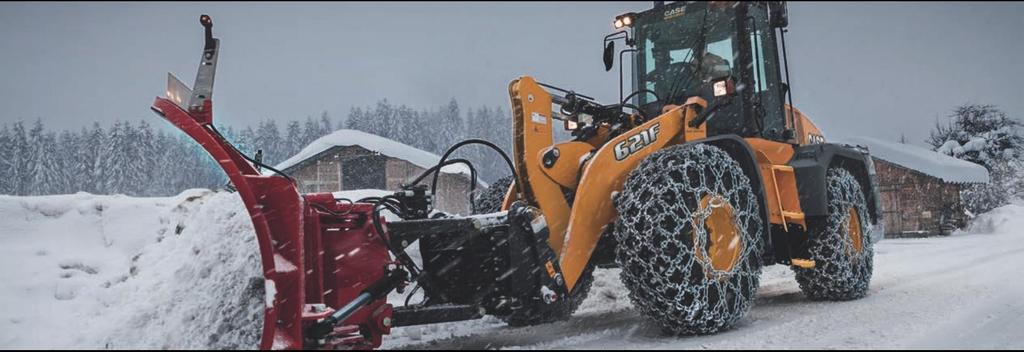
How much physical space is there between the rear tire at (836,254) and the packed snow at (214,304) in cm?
16

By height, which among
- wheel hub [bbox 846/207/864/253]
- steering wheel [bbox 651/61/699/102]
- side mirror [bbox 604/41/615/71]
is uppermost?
side mirror [bbox 604/41/615/71]

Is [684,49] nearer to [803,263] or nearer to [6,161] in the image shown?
[803,263]

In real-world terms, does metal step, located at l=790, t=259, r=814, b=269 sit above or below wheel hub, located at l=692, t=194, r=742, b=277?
below

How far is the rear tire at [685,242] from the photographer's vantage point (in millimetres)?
3797

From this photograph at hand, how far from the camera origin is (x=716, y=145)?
4.80 meters

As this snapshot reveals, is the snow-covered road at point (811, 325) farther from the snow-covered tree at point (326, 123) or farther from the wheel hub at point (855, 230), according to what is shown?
the snow-covered tree at point (326, 123)

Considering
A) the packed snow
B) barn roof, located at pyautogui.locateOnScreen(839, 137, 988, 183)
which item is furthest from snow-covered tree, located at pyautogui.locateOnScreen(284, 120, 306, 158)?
the packed snow

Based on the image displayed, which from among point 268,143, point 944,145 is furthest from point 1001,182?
point 268,143

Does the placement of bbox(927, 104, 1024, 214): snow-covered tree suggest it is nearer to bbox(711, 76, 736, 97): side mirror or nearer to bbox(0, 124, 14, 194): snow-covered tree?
bbox(711, 76, 736, 97): side mirror

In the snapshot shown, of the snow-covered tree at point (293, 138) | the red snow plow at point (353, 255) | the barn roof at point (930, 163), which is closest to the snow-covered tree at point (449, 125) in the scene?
the snow-covered tree at point (293, 138)

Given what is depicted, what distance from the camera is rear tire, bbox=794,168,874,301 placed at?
5.76 metres

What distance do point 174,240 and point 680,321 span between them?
3876 millimetres

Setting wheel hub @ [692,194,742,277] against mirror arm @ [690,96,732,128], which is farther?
mirror arm @ [690,96,732,128]

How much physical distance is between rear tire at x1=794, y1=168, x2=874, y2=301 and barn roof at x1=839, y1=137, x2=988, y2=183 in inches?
677
